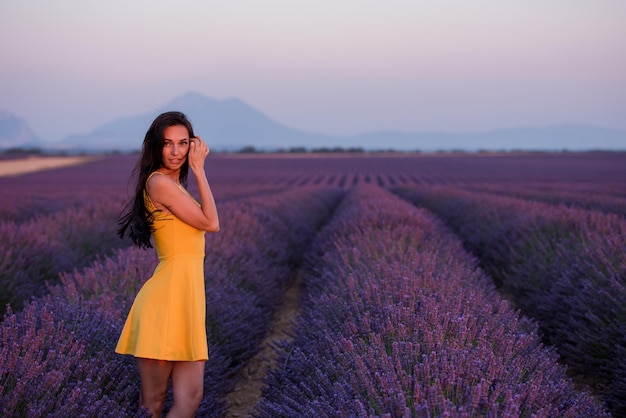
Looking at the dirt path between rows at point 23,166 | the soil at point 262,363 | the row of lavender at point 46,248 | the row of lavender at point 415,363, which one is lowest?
the soil at point 262,363

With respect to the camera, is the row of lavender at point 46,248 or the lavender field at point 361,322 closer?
the lavender field at point 361,322

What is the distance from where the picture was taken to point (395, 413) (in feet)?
5.56

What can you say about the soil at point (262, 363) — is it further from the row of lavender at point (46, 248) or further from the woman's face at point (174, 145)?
the row of lavender at point (46, 248)

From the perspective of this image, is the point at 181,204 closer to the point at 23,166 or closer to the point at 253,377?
the point at 253,377

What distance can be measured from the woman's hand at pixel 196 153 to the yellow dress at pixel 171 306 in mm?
218

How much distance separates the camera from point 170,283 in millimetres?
2133

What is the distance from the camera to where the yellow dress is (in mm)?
2105

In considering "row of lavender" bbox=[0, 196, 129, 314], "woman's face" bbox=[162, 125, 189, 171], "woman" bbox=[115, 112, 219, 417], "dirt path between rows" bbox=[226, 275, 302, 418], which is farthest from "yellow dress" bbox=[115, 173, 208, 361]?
"row of lavender" bbox=[0, 196, 129, 314]

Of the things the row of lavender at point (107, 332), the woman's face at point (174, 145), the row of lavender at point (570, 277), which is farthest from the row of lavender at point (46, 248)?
the row of lavender at point (570, 277)

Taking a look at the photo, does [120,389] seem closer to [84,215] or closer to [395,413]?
[395,413]

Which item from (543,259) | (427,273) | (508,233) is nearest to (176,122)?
(427,273)

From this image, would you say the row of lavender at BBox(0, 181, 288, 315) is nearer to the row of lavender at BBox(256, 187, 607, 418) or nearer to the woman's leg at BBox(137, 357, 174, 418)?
the woman's leg at BBox(137, 357, 174, 418)

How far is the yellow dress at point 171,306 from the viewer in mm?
2105

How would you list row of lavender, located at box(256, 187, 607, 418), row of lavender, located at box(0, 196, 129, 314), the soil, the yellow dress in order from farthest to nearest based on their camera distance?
row of lavender, located at box(0, 196, 129, 314)
the soil
the yellow dress
row of lavender, located at box(256, 187, 607, 418)
